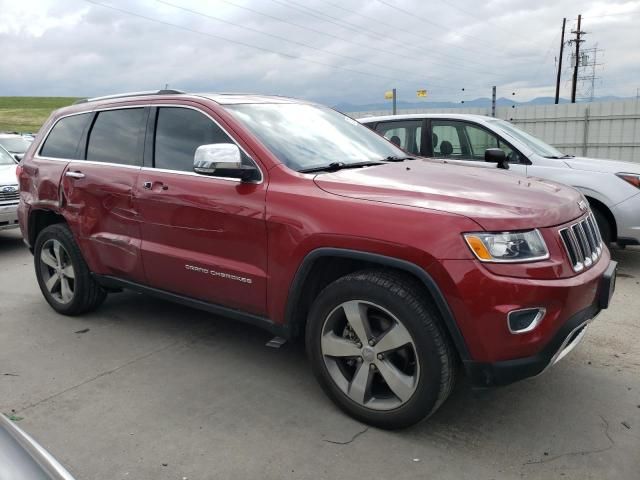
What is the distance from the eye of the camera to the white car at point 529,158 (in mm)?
5949

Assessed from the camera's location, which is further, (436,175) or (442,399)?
(436,175)

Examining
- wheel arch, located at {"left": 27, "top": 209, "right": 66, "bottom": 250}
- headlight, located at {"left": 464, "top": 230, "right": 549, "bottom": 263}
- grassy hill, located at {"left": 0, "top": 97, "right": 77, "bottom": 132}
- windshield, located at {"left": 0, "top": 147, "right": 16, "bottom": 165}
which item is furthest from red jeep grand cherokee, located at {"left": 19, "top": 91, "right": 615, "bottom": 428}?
grassy hill, located at {"left": 0, "top": 97, "right": 77, "bottom": 132}

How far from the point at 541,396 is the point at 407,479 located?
1.19 metres

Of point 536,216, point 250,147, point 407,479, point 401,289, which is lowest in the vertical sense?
point 407,479

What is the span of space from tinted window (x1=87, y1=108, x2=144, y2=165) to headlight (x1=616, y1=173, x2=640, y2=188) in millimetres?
4897

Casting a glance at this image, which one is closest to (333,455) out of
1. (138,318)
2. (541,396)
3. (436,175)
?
(541,396)

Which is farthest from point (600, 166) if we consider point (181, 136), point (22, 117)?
point (22, 117)

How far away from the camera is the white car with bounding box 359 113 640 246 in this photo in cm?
595

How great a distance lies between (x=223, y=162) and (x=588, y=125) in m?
15.4

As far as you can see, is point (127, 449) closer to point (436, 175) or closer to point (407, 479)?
point (407, 479)

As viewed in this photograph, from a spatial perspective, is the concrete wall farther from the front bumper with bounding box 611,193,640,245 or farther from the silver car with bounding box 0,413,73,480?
the silver car with bounding box 0,413,73,480

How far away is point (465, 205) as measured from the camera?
107 inches

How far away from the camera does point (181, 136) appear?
153 inches

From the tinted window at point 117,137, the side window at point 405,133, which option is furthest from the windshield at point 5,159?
the side window at point 405,133
